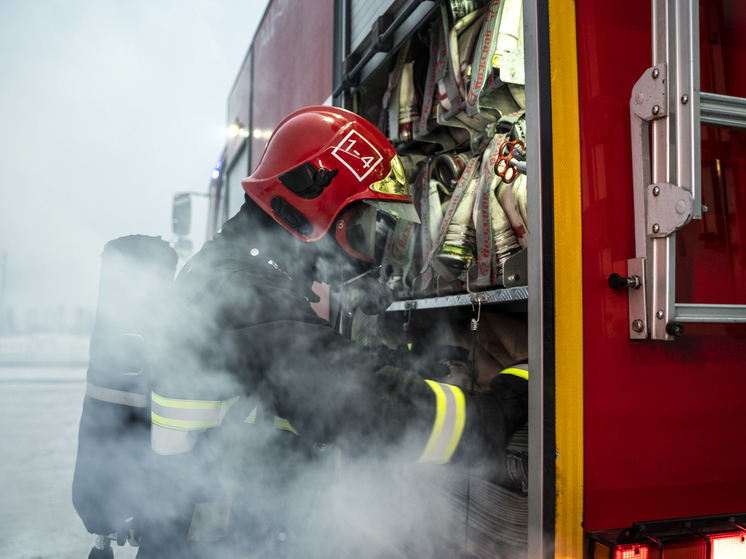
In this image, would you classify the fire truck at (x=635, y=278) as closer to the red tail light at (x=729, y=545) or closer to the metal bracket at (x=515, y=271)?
the red tail light at (x=729, y=545)

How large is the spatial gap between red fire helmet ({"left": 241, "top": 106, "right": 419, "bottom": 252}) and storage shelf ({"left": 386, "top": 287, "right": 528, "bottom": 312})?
1.31ft

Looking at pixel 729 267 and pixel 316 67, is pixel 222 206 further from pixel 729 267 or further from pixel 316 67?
pixel 729 267

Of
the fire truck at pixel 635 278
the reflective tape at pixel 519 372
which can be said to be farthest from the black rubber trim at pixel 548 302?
the reflective tape at pixel 519 372

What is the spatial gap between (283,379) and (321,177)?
0.81m

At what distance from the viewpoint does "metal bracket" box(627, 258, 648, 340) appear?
972mm

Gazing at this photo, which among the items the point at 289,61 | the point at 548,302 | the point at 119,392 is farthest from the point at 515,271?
the point at 289,61

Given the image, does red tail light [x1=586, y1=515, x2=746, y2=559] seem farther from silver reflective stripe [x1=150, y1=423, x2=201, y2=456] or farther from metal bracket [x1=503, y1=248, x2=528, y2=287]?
silver reflective stripe [x1=150, y1=423, x2=201, y2=456]

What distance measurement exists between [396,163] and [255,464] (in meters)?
Answer: 1.20

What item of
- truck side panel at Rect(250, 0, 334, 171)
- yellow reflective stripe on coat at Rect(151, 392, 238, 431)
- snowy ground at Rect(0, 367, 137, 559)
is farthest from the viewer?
truck side panel at Rect(250, 0, 334, 171)

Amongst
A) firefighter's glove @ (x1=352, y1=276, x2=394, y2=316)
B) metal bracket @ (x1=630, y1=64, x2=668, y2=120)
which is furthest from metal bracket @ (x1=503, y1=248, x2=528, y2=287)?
firefighter's glove @ (x1=352, y1=276, x2=394, y2=316)

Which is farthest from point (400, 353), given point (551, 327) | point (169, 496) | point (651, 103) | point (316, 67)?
point (316, 67)

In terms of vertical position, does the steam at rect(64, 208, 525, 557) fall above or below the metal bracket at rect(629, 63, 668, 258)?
below

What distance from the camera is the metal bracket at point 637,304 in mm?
972

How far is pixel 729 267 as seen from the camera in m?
1.09
